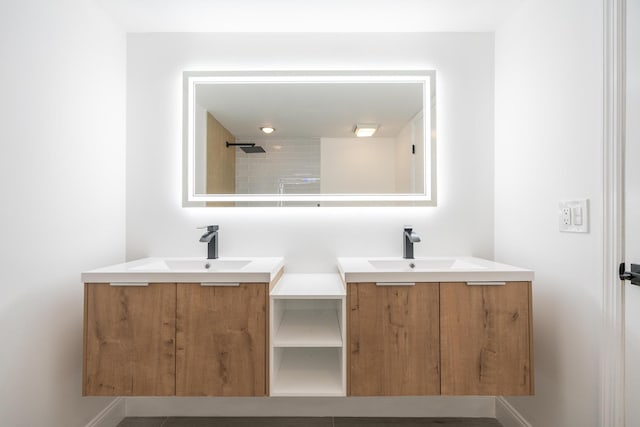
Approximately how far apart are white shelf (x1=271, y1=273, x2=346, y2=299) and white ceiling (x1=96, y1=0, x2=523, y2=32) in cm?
148

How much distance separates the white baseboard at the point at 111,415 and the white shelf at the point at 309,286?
1.21 metres

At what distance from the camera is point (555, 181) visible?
1.50 m

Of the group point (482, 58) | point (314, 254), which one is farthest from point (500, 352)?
point (482, 58)

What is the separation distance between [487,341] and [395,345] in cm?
40

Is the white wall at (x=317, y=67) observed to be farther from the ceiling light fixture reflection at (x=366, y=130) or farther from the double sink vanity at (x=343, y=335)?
the double sink vanity at (x=343, y=335)

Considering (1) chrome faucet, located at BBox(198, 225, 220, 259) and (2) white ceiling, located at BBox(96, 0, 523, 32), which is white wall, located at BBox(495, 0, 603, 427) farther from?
(1) chrome faucet, located at BBox(198, 225, 220, 259)

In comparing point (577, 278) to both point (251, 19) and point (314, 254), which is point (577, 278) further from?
point (251, 19)

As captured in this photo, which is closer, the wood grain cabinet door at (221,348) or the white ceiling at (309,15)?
the wood grain cabinet door at (221,348)

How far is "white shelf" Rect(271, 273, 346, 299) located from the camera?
1.47m

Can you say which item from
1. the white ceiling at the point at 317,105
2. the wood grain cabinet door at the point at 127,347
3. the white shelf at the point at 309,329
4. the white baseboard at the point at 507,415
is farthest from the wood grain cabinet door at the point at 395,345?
the white ceiling at the point at 317,105

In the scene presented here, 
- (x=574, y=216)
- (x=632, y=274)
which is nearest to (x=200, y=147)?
(x=574, y=216)

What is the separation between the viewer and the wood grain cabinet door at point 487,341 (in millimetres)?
1423

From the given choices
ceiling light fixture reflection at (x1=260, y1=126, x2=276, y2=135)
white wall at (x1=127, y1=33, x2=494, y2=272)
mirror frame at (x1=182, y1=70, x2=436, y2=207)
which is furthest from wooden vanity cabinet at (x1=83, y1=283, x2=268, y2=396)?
ceiling light fixture reflection at (x1=260, y1=126, x2=276, y2=135)

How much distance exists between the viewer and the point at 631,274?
1140mm
